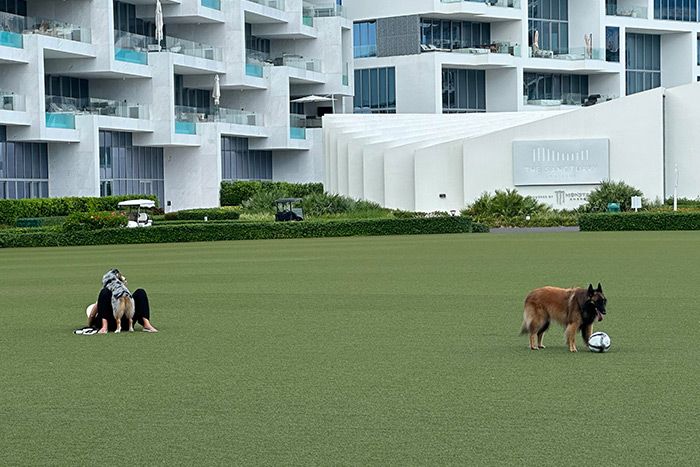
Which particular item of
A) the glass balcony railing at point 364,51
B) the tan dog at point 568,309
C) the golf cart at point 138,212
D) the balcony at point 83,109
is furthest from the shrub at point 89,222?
the glass balcony railing at point 364,51

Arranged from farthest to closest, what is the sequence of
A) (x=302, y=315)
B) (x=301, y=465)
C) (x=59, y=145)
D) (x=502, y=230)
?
(x=59, y=145)
(x=502, y=230)
(x=302, y=315)
(x=301, y=465)

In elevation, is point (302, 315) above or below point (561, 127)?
below

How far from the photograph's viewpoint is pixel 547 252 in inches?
1459

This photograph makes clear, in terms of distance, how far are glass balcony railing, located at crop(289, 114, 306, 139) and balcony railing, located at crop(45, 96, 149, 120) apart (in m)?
15.1

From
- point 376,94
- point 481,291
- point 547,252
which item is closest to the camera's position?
point 481,291

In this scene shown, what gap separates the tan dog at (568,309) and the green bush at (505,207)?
44.1 meters

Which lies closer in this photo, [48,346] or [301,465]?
[301,465]

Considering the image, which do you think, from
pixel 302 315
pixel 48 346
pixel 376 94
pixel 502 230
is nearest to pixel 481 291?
pixel 302 315

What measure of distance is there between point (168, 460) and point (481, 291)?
49.8 ft

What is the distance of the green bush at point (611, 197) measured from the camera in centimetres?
6022

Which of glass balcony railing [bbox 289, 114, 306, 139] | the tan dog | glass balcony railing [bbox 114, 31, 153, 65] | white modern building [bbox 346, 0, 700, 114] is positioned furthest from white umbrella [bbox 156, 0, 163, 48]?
the tan dog

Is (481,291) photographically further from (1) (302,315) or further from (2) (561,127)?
(2) (561,127)

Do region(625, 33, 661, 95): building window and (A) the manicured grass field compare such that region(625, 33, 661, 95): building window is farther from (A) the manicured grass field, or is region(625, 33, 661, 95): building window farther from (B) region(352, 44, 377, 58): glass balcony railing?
(A) the manicured grass field

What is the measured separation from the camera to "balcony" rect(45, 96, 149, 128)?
219 feet
